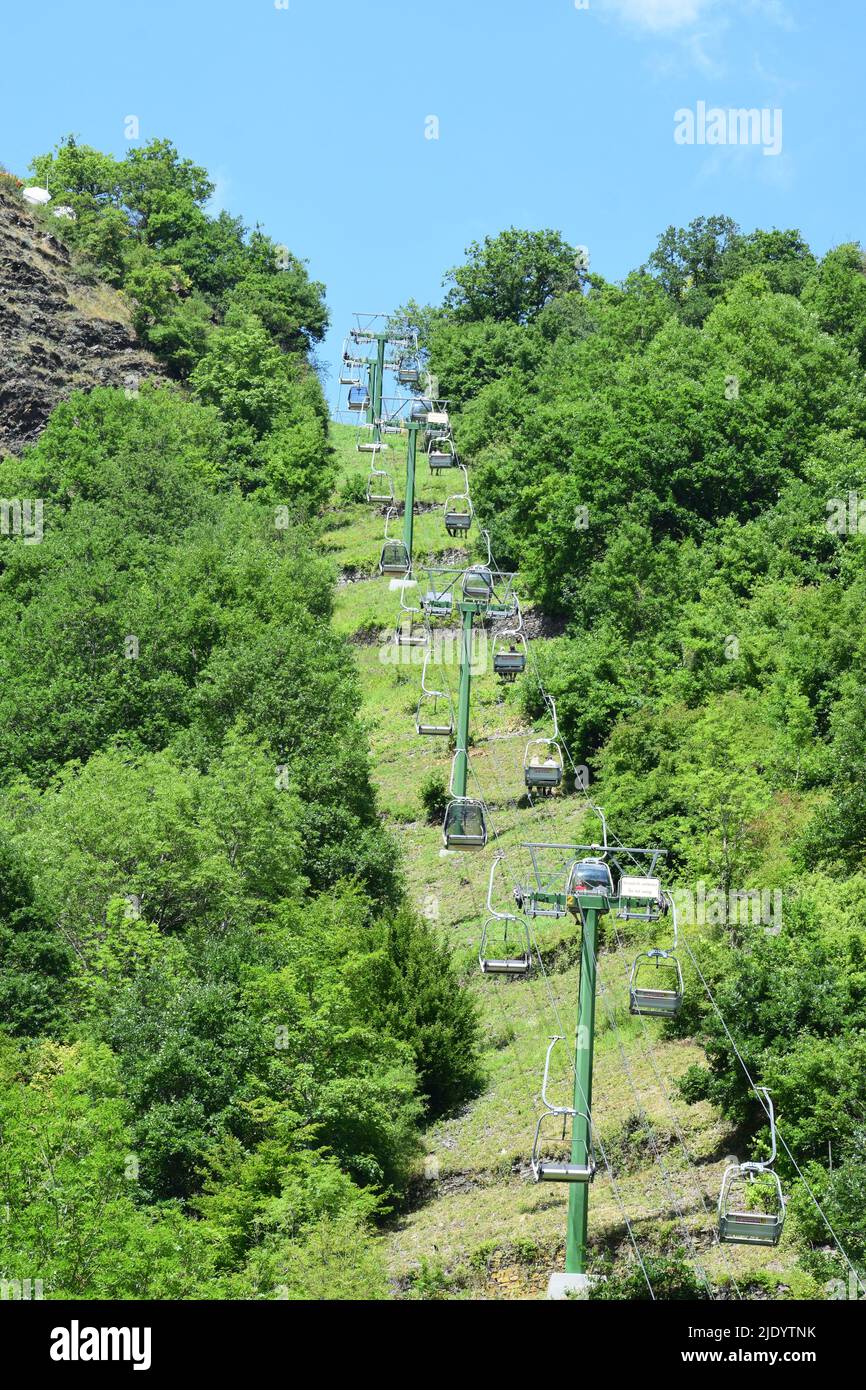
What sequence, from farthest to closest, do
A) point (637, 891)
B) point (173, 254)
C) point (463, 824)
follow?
1. point (173, 254)
2. point (463, 824)
3. point (637, 891)

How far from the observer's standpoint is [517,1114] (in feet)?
159

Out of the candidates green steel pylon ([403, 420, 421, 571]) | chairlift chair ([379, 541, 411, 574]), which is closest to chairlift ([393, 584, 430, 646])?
chairlift chair ([379, 541, 411, 574])

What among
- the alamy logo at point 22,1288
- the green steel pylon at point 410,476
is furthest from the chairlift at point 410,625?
the alamy logo at point 22,1288

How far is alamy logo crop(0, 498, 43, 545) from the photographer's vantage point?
279ft

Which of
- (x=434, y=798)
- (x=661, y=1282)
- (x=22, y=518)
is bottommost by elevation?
(x=661, y=1282)

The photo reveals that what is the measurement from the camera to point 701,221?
380 feet

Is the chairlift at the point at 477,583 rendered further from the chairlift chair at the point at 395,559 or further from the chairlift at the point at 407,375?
the chairlift at the point at 407,375

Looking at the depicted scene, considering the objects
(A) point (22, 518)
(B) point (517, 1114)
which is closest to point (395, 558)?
(B) point (517, 1114)

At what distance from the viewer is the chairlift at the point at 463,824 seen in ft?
156

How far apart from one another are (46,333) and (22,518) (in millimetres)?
23350
